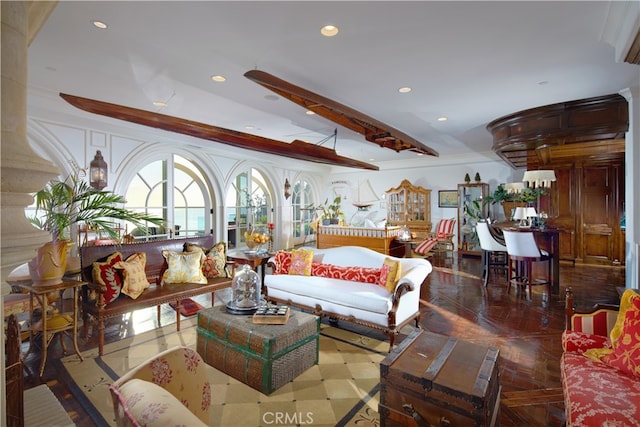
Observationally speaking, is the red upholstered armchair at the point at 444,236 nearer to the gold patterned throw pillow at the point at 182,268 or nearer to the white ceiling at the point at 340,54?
the white ceiling at the point at 340,54

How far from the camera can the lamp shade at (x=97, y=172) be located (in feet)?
14.3

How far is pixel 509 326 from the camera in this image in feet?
11.7

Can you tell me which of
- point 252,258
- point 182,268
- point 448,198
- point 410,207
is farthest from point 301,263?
point 448,198

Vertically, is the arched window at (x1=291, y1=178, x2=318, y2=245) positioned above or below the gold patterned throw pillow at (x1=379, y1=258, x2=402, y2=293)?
above

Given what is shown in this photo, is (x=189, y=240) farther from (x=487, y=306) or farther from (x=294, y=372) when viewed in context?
(x=487, y=306)

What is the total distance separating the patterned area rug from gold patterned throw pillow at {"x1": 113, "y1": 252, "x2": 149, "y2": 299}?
1.57ft

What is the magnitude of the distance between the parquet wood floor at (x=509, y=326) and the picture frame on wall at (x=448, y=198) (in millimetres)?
2687

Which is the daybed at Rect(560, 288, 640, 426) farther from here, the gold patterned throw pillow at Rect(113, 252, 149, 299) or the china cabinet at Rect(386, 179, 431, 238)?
the china cabinet at Rect(386, 179, 431, 238)

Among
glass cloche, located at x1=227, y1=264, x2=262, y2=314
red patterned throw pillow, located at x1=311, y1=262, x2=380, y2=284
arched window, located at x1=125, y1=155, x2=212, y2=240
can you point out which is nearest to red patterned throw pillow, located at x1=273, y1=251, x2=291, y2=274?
red patterned throw pillow, located at x1=311, y1=262, x2=380, y2=284

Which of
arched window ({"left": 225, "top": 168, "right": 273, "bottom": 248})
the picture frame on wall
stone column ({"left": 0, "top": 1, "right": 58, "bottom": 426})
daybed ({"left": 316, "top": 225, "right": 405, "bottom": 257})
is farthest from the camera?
the picture frame on wall

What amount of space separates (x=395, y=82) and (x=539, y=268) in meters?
4.96

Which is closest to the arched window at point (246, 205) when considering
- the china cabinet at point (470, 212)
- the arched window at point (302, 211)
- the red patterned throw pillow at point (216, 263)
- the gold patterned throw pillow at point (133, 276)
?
the arched window at point (302, 211)

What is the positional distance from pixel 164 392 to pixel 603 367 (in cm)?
224

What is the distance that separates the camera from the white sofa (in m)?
3.05
